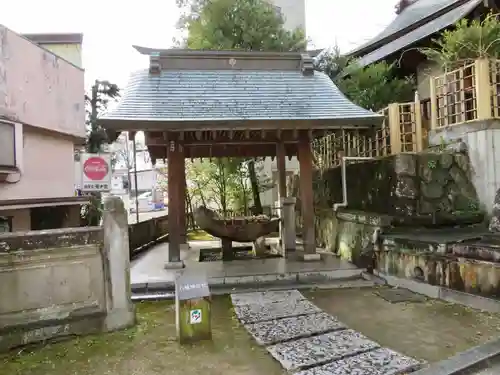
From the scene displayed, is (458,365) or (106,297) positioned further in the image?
(106,297)

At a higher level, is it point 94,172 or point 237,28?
point 237,28

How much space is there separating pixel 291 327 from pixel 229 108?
205 inches

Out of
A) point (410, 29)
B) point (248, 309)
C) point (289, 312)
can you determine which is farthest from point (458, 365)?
point (410, 29)

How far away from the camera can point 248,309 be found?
661 cm

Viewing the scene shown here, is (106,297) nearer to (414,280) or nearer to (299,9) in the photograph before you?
(414,280)

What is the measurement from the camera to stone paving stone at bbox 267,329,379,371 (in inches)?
175

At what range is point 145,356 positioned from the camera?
4840 millimetres

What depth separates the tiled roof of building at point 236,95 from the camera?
860 cm

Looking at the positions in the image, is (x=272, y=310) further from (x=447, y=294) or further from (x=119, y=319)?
(x=447, y=294)

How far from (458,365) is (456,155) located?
6.09 metres

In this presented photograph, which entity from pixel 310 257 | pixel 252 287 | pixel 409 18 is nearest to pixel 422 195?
pixel 310 257

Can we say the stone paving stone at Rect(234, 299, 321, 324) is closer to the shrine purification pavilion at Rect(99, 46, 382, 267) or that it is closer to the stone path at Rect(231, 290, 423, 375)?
the stone path at Rect(231, 290, 423, 375)

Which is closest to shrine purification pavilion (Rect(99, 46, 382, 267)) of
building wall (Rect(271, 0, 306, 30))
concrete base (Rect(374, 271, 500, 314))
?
concrete base (Rect(374, 271, 500, 314))

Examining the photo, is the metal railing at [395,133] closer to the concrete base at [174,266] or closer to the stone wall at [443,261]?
the stone wall at [443,261]
